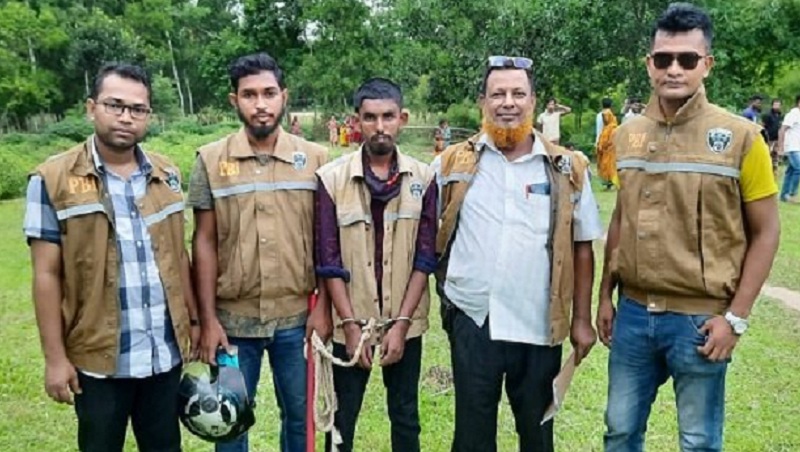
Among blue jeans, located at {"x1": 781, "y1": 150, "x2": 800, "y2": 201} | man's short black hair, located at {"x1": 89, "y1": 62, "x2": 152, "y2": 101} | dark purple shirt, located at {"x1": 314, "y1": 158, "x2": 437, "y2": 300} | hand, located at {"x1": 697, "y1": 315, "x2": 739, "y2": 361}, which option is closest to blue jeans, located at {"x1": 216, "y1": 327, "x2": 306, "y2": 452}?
dark purple shirt, located at {"x1": 314, "y1": 158, "x2": 437, "y2": 300}

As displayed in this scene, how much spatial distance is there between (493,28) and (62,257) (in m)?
16.6

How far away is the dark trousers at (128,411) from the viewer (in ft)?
10.4

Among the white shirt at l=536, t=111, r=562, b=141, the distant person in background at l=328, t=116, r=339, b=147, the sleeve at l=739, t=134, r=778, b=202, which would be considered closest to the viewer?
the sleeve at l=739, t=134, r=778, b=202

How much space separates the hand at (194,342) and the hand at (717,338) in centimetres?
204

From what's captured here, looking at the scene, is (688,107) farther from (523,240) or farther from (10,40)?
(10,40)

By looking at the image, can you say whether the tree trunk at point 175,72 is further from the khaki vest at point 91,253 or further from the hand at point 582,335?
the hand at point 582,335

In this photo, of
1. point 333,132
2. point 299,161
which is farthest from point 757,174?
point 333,132

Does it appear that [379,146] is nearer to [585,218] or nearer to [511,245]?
[511,245]

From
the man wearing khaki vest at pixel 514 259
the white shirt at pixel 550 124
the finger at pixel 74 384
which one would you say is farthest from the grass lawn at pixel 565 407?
the white shirt at pixel 550 124

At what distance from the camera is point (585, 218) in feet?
11.1

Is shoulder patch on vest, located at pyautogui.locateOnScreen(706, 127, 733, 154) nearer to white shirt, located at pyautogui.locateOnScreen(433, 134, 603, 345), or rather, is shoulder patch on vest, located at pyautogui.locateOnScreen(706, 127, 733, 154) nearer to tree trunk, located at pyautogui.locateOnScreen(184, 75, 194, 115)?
white shirt, located at pyautogui.locateOnScreen(433, 134, 603, 345)

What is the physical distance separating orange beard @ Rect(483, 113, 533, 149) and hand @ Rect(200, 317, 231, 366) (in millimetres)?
1414

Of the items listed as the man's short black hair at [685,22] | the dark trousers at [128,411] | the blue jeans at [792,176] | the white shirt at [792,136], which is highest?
the man's short black hair at [685,22]

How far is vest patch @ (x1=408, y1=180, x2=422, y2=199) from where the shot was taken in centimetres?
352
